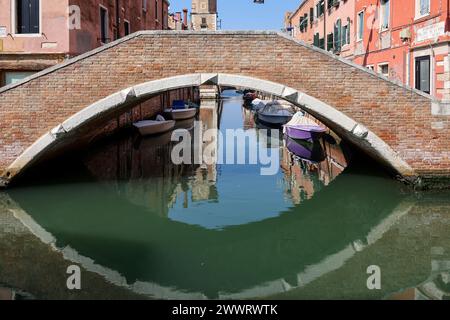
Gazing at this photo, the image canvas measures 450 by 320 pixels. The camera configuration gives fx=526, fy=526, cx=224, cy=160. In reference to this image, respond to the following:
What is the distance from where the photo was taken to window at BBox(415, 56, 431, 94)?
11.5 meters

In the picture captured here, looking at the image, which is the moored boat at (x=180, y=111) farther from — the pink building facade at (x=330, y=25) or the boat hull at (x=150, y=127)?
the pink building facade at (x=330, y=25)

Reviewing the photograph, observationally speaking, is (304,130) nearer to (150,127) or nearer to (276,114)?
(150,127)

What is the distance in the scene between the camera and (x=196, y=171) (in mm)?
12977

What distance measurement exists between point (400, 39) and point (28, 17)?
28.7 feet

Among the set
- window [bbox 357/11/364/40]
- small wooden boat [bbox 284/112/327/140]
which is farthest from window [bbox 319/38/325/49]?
small wooden boat [bbox 284/112/327/140]

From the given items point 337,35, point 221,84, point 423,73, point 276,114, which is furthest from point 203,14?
point 221,84

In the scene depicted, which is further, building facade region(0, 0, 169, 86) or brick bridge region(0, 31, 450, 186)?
building facade region(0, 0, 169, 86)

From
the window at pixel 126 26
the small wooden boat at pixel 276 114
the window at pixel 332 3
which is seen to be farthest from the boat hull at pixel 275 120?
the window at pixel 126 26

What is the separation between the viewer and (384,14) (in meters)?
14.2

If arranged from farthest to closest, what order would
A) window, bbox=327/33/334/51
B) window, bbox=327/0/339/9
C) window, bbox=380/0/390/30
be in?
window, bbox=327/33/334/51 < window, bbox=327/0/339/9 < window, bbox=380/0/390/30

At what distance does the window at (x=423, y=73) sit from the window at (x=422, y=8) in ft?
3.10

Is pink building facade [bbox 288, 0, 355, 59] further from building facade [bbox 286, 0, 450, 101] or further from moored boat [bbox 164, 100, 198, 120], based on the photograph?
moored boat [bbox 164, 100, 198, 120]
